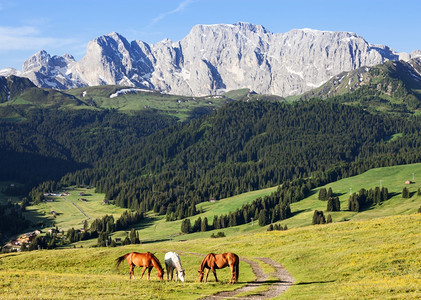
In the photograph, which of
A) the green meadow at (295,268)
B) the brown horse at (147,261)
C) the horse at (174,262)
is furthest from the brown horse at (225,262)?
the brown horse at (147,261)

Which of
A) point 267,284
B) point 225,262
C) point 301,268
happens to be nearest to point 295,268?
point 301,268

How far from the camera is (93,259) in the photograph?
89375 mm

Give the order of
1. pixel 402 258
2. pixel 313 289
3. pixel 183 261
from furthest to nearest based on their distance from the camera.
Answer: pixel 183 261 < pixel 402 258 < pixel 313 289

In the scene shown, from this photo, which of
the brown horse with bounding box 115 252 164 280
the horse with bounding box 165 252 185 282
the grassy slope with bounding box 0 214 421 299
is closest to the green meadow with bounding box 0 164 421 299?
the grassy slope with bounding box 0 214 421 299

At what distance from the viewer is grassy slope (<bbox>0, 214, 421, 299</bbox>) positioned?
39844 mm

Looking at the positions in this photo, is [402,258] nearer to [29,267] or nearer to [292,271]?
Answer: [292,271]

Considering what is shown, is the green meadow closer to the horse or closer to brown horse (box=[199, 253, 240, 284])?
brown horse (box=[199, 253, 240, 284])

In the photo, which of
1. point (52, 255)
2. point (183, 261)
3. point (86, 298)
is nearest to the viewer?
point (86, 298)

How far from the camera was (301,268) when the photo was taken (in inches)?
2324

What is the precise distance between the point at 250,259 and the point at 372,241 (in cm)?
1969

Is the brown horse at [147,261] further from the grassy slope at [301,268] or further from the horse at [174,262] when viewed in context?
the grassy slope at [301,268]

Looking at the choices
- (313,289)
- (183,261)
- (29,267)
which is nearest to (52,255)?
(29,267)

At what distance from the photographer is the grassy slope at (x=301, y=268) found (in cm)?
3984

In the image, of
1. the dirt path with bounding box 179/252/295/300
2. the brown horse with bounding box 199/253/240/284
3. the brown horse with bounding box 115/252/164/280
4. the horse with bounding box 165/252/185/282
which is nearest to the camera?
the dirt path with bounding box 179/252/295/300
